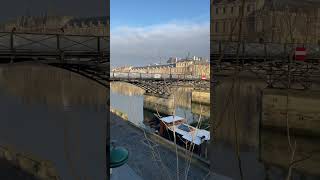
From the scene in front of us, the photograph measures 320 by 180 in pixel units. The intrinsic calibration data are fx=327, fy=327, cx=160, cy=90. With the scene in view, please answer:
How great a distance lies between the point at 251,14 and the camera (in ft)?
6.84

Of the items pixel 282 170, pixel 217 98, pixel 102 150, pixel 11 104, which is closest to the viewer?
pixel 11 104

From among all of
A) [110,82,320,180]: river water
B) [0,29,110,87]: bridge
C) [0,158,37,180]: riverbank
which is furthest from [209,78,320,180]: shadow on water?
[0,158,37,180]: riverbank

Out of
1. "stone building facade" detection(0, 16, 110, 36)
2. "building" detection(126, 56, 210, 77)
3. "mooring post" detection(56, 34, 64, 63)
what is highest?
"stone building facade" detection(0, 16, 110, 36)

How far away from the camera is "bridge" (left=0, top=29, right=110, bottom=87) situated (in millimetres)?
1545

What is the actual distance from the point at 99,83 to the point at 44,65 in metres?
0.27

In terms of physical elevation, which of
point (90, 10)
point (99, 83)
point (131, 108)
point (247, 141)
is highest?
point (90, 10)

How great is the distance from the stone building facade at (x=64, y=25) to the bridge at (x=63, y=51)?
0.02m

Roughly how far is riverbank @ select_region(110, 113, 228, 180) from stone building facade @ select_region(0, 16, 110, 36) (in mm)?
628

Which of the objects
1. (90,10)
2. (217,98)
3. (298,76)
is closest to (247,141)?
(217,98)

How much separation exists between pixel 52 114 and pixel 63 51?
0.31m

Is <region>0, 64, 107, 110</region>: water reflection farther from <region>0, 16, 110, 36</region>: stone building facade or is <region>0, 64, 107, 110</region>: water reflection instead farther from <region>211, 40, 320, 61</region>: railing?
<region>211, 40, 320, 61</region>: railing

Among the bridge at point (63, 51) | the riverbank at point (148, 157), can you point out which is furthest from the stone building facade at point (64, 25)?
the riverbank at point (148, 157)

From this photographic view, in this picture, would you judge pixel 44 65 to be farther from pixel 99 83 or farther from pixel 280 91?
pixel 280 91

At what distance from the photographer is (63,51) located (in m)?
1.61
